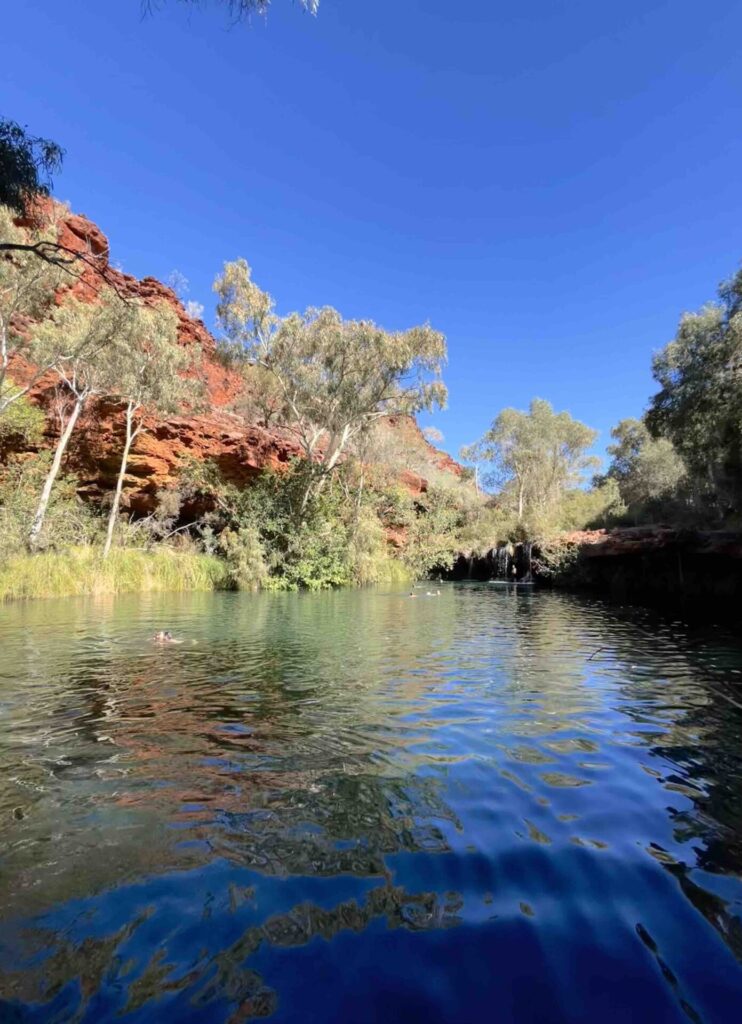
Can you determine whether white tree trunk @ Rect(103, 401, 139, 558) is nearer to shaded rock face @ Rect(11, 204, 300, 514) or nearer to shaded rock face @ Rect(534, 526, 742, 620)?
shaded rock face @ Rect(11, 204, 300, 514)

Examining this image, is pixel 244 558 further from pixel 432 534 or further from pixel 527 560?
pixel 527 560

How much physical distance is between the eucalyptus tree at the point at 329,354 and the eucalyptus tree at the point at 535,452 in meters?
27.3

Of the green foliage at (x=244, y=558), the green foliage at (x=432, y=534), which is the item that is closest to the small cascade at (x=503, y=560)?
the green foliage at (x=432, y=534)

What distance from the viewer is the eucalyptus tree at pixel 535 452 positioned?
173 feet

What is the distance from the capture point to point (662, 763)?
13.6 ft

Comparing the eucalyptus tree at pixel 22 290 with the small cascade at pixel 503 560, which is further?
the small cascade at pixel 503 560

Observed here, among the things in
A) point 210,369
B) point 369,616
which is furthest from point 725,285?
point 210,369

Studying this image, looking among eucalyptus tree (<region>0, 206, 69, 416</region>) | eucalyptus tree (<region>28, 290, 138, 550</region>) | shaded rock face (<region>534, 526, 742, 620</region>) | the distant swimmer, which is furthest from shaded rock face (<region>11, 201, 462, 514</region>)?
the distant swimmer

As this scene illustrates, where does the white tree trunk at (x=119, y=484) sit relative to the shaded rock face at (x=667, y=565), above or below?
above

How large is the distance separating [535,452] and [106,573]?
42599 millimetres

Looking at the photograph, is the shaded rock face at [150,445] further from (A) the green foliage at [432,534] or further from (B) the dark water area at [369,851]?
(B) the dark water area at [369,851]

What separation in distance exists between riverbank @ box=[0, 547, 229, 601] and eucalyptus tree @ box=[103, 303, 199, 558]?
3.96 feet

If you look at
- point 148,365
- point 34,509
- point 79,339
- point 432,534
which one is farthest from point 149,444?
point 432,534

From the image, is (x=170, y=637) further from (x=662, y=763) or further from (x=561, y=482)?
(x=561, y=482)
